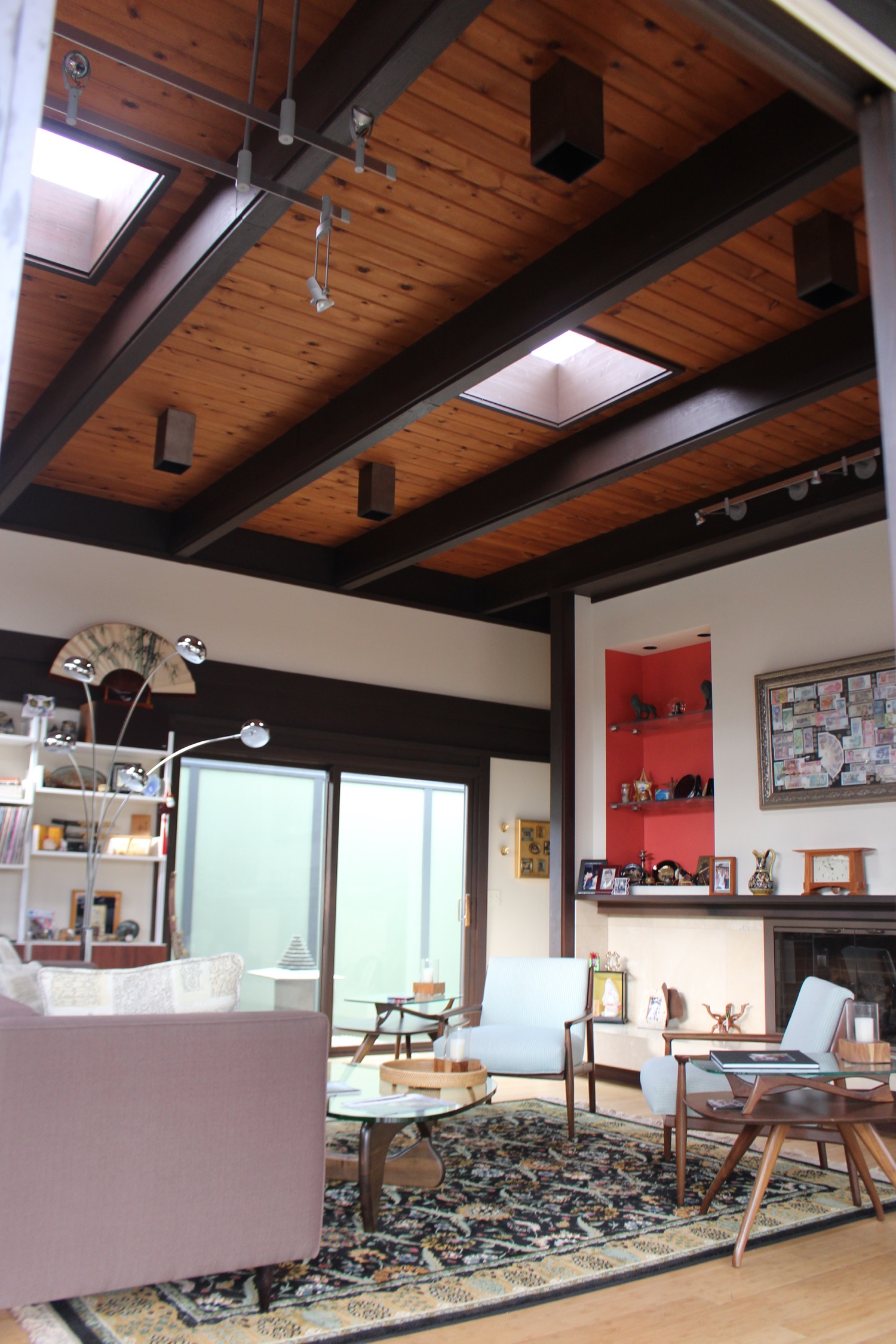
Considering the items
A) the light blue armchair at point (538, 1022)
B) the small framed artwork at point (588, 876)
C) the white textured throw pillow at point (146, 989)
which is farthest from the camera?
the small framed artwork at point (588, 876)

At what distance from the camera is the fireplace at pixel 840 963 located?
5.50m

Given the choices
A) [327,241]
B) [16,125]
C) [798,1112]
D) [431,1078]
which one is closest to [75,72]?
[327,241]

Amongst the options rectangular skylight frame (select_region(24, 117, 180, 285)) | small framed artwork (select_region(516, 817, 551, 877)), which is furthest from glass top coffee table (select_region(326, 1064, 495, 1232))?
small framed artwork (select_region(516, 817, 551, 877))

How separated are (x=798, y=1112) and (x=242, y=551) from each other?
16.4 feet

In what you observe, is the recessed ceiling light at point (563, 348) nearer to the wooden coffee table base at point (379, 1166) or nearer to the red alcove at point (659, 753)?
the red alcove at point (659, 753)

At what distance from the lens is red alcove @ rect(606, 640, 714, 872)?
7.30 meters

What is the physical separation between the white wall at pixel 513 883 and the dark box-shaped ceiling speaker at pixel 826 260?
494 cm

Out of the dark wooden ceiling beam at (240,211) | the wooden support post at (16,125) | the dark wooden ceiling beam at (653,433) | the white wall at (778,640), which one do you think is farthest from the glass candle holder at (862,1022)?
the wooden support post at (16,125)

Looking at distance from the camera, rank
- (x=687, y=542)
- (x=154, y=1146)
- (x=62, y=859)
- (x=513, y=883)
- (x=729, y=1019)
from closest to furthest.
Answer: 1. (x=154, y=1146)
2. (x=729, y=1019)
3. (x=62, y=859)
4. (x=687, y=542)
5. (x=513, y=883)

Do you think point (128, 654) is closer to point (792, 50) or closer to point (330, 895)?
point (330, 895)

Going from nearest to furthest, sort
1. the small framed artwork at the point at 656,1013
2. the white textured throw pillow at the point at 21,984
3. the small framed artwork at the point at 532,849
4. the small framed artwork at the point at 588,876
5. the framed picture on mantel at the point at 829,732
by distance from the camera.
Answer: the white textured throw pillow at the point at 21,984 → the framed picture on mantel at the point at 829,732 → the small framed artwork at the point at 656,1013 → the small framed artwork at the point at 588,876 → the small framed artwork at the point at 532,849

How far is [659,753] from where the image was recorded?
7625mm

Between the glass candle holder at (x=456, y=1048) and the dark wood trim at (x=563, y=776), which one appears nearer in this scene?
the glass candle holder at (x=456, y=1048)

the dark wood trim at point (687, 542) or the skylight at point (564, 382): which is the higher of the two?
the skylight at point (564, 382)
